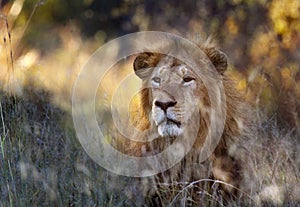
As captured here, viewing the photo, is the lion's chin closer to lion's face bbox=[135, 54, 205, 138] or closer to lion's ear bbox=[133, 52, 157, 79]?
lion's face bbox=[135, 54, 205, 138]

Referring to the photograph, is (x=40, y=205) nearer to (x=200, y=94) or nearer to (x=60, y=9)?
(x=200, y=94)

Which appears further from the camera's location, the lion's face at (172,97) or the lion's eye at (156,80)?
the lion's eye at (156,80)

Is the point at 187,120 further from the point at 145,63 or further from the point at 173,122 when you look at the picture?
the point at 145,63

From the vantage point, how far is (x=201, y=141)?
470 cm

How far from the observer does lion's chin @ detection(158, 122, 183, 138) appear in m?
4.50

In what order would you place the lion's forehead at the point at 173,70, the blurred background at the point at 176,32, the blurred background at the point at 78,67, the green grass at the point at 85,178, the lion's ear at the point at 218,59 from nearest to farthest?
the green grass at the point at 85,178 < the blurred background at the point at 78,67 < the lion's forehead at the point at 173,70 < the lion's ear at the point at 218,59 < the blurred background at the point at 176,32

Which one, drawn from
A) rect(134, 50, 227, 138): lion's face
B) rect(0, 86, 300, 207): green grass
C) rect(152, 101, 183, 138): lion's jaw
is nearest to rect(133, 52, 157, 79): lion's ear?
rect(134, 50, 227, 138): lion's face

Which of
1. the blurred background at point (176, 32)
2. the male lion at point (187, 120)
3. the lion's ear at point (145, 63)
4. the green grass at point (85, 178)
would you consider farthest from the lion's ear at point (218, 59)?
the green grass at point (85, 178)

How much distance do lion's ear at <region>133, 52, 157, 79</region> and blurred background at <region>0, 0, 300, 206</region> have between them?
0.32m

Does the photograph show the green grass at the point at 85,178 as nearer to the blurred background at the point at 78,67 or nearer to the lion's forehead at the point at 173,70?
the blurred background at the point at 78,67

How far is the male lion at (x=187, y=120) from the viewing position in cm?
451

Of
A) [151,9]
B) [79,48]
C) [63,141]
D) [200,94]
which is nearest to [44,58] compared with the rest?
[79,48]

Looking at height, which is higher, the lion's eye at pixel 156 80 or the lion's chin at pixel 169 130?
the lion's eye at pixel 156 80

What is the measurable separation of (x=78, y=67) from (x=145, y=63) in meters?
2.77
